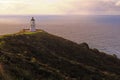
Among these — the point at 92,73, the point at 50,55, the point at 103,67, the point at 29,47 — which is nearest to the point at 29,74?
the point at 92,73

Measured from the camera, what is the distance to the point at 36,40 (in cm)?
4506

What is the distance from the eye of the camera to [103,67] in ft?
127

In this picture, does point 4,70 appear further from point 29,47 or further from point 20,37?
point 20,37

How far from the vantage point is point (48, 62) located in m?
30.7

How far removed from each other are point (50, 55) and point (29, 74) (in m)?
14.4

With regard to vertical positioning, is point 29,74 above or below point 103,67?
above

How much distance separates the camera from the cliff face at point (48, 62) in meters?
21.5

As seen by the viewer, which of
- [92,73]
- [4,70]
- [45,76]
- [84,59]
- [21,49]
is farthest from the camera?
[84,59]

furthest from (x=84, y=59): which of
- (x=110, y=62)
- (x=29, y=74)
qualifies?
(x=29, y=74)

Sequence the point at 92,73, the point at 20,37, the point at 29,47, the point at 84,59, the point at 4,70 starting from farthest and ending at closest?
the point at 20,37 < the point at 84,59 < the point at 29,47 < the point at 92,73 < the point at 4,70

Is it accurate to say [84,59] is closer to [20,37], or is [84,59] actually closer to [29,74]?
[20,37]

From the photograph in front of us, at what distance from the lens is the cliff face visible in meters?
21.5

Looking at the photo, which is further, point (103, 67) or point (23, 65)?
point (103, 67)

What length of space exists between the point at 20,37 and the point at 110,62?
13.7m
